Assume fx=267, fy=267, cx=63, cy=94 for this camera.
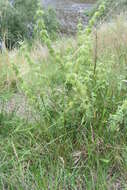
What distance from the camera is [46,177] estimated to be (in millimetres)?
1563

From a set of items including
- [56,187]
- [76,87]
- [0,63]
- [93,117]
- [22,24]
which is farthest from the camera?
[22,24]

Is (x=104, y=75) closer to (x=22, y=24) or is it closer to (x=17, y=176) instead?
(x=17, y=176)

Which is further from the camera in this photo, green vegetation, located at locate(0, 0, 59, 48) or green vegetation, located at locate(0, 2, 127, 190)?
green vegetation, located at locate(0, 0, 59, 48)

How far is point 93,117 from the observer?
171 cm

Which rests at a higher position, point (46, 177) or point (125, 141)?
point (125, 141)

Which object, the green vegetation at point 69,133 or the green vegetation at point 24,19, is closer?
the green vegetation at point 69,133

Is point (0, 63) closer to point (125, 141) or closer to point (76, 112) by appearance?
point (76, 112)

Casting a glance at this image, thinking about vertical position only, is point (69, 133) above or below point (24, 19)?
below

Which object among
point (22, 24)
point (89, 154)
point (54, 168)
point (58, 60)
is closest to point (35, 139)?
point (54, 168)

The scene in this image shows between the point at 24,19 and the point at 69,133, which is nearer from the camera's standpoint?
the point at 69,133

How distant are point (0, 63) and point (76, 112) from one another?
159 centimetres

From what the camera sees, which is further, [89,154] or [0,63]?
[0,63]

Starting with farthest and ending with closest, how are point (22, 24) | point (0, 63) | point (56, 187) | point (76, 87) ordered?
point (22, 24)
point (0, 63)
point (76, 87)
point (56, 187)

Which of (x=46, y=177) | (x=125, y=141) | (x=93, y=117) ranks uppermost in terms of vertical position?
(x=93, y=117)
